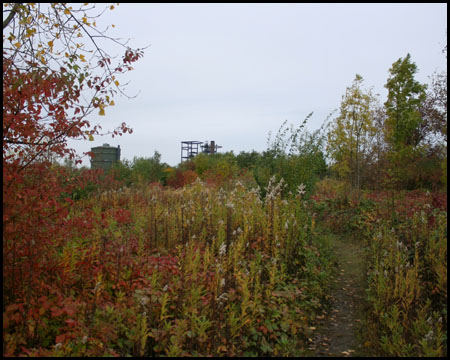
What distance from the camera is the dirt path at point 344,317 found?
3814mm

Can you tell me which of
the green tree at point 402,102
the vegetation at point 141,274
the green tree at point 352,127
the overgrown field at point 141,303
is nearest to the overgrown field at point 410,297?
the vegetation at point 141,274

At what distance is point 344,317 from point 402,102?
13.5 meters

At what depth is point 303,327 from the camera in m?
4.05

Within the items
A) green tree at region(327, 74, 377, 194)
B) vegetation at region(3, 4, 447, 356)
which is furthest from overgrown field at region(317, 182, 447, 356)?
green tree at region(327, 74, 377, 194)

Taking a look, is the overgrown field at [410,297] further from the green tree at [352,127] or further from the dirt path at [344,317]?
the green tree at [352,127]

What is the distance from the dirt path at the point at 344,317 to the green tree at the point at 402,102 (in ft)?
32.9

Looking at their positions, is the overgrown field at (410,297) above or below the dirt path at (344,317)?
above

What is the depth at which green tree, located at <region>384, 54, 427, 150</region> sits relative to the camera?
15047 mm

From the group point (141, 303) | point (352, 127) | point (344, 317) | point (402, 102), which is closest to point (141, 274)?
point (141, 303)

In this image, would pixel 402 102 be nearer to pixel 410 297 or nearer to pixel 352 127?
pixel 352 127

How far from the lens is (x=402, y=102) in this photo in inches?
605

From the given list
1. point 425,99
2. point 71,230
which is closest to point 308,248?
point 71,230

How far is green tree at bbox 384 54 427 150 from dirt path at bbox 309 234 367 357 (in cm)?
1003

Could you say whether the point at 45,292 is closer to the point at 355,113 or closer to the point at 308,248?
the point at 308,248
